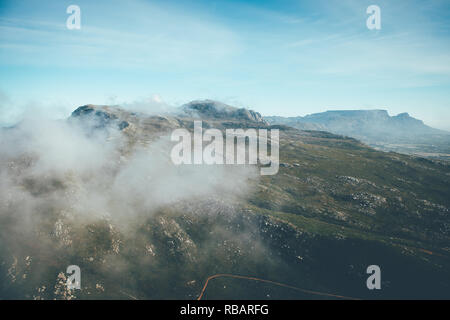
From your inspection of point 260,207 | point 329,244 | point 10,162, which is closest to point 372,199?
point 329,244

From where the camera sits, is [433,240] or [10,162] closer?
[433,240]

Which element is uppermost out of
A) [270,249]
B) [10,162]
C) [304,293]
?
[10,162]

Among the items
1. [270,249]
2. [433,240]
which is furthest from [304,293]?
[433,240]

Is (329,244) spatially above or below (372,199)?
below

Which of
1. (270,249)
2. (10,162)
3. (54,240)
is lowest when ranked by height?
(270,249)

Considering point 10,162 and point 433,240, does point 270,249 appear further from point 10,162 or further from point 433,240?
point 10,162

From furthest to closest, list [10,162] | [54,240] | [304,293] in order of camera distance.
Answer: [10,162], [54,240], [304,293]
